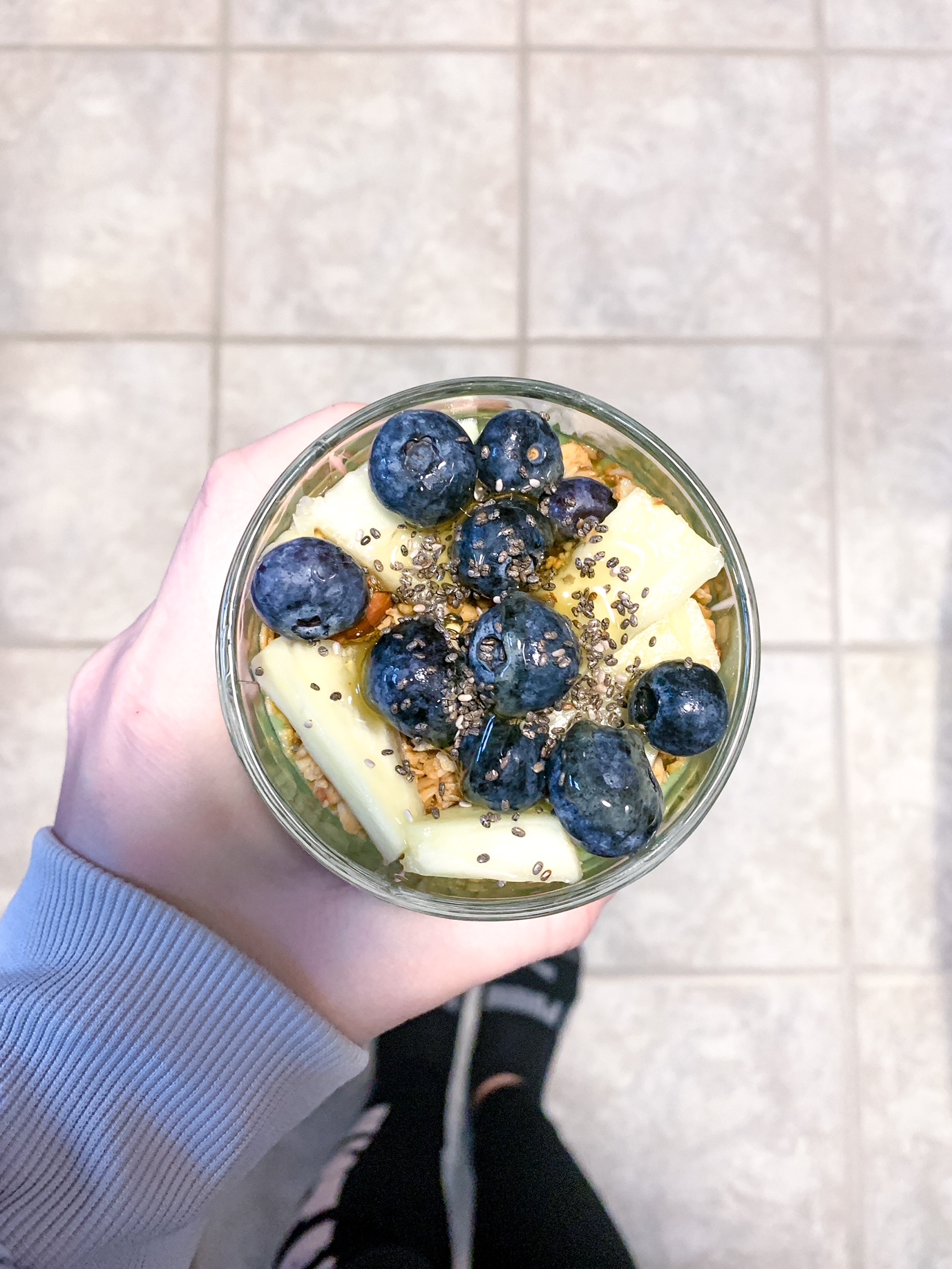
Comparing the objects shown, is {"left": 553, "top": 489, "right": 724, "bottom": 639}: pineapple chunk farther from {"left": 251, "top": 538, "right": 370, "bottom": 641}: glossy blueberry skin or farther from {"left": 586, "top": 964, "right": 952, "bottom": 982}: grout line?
{"left": 586, "top": 964, "right": 952, "bottom": 982}: grout line

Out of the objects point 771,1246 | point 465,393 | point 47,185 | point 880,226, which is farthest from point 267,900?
point 880,226

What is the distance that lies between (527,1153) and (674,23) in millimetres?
1584

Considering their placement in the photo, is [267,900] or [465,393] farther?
[267,900]

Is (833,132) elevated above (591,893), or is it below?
above

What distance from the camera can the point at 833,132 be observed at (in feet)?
4.97

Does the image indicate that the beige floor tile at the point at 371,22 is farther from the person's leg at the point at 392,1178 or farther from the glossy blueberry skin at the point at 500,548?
the person's leg at the point at 392,1178

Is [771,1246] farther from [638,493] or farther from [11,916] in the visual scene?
[638,493]

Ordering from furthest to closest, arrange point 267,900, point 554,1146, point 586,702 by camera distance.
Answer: point 554,1146 → point 267,900 → point 586,702

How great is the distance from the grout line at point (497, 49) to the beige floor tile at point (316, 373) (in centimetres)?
43

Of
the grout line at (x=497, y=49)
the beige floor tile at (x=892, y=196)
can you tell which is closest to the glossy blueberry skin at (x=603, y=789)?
the beige floor tile at (x=892, y=196)

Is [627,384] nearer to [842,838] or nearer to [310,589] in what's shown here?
[842,838]

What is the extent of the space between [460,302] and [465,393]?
0.72m

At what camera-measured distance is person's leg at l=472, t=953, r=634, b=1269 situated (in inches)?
53.1

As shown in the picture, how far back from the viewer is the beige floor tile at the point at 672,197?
1.46 m
